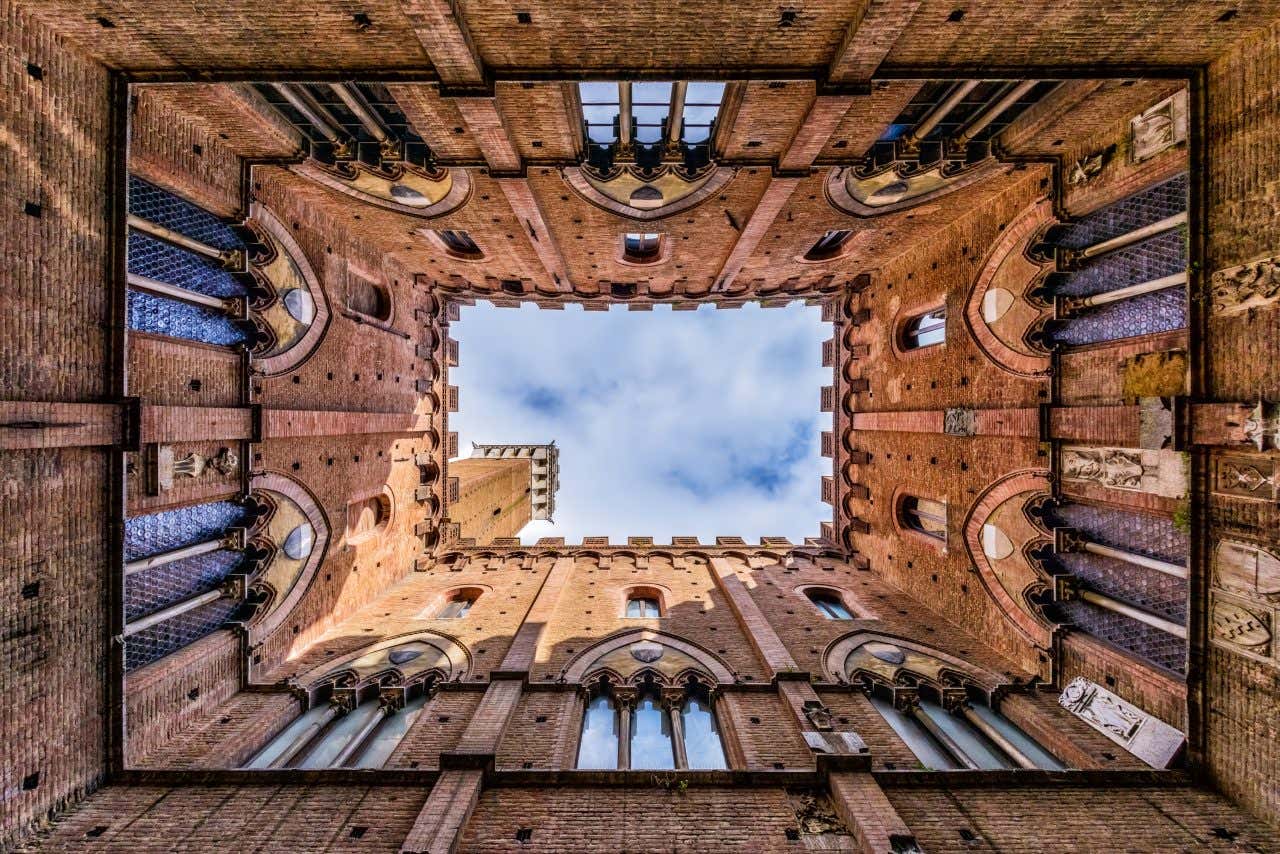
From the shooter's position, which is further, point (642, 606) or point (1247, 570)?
point (642, 606)

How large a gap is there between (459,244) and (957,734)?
19.1m

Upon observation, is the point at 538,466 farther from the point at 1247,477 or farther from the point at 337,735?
the point at 1247,477

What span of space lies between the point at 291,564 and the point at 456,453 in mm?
10481

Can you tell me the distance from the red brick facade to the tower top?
3051cm

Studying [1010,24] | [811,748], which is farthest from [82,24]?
[811,748]

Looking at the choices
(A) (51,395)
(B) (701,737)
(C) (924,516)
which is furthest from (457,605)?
(C) (924,516)

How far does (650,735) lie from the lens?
10.2 metres

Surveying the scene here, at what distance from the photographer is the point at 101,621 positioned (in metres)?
8.01


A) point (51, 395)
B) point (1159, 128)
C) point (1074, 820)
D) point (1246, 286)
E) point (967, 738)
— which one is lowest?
point (967, 738)

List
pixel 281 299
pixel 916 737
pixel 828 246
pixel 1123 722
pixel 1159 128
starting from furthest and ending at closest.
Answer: pixel 828 246, pixel 281 299, pixel 916 737, pixel 1123 722, pixel 1159 128

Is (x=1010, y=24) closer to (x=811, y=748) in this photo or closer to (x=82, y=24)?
(x=811, y=748)

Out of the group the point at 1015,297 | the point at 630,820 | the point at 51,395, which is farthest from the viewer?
the point at 1015,297

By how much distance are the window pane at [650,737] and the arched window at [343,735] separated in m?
4.57

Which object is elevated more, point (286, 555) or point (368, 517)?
point (368, 517)
